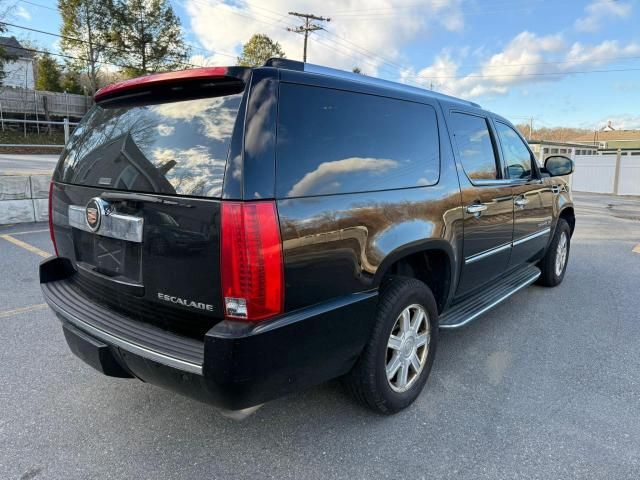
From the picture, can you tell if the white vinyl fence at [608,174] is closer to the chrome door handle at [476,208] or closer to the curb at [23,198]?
the chrome door handle at [476,208]

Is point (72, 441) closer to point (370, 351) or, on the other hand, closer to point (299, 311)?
point (299, 311)

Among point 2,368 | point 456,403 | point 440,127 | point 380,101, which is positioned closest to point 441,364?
point 456,403

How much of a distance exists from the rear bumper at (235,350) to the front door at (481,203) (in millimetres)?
1301

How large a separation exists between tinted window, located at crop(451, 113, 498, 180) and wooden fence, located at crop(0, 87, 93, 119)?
Result: 34.6 metres

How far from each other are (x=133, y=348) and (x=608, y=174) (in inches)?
978

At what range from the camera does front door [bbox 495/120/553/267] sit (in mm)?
4090

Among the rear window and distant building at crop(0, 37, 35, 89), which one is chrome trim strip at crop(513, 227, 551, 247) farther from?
distant building at crop(0, 37, 35, 89)

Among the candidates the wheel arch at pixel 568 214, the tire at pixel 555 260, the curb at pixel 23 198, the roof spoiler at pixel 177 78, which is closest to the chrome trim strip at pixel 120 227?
the roof spoiler at pixel 177 78

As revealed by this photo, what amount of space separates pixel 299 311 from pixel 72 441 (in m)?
1.49

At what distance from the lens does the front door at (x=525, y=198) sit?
4.09 m

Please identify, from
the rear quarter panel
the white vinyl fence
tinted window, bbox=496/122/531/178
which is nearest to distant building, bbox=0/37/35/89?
the white vinyl fence

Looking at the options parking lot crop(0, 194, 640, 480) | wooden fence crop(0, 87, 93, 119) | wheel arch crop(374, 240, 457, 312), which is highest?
wooden fence crop(0, 87, 93, 119)

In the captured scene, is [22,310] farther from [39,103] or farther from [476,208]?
[39,103]

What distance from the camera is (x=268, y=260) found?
6.27ft
